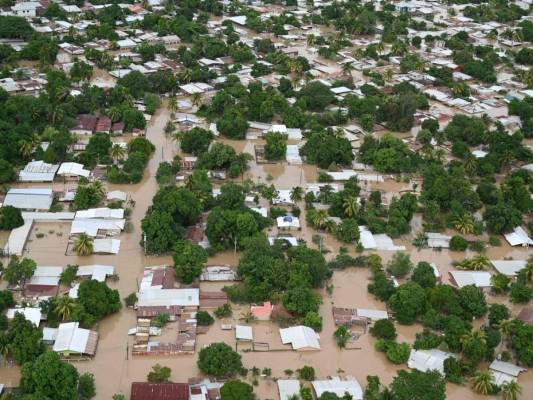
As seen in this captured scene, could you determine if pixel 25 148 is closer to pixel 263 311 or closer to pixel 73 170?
pixel 73 170

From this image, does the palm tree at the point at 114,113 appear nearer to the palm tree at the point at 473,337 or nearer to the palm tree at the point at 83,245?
the palm tree at the point at 83,245

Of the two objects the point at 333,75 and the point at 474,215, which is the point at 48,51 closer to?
the point at 333,75

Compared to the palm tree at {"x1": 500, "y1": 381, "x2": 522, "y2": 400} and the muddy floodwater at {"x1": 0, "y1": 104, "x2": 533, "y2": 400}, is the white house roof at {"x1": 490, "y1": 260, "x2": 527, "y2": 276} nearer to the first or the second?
the muddy floodwater at {"x1": 0, "y1": 104, "x2": 533, "y2": 400}

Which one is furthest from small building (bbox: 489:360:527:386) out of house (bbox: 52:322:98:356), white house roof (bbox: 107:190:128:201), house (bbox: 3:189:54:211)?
house (bbox: 3:189:54:211)

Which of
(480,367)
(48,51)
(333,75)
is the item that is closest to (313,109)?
(333,75)

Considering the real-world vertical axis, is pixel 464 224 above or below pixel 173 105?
above

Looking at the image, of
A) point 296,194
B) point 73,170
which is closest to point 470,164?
point 296,194

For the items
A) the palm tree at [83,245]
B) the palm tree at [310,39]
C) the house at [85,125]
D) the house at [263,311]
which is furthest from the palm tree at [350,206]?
the palm tree at [310,39]
